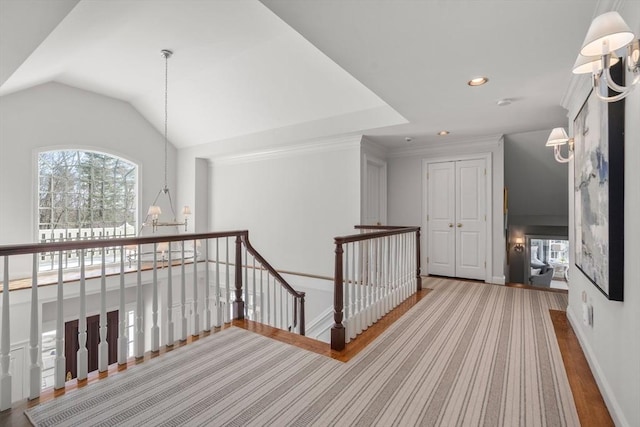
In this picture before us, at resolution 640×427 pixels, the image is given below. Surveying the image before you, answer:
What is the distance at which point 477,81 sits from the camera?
279 cm

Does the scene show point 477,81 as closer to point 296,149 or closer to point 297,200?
point 296,149

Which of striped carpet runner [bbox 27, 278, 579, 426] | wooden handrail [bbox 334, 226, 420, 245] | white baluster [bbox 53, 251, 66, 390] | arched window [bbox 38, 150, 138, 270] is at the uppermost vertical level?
arched window [bbox 38, 150, 138, 270]

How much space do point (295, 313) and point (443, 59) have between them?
10.9ft

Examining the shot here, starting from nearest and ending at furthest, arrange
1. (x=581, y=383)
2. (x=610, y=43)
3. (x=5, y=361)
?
(x=610, y=43) < (x=5, y=361) < (x=581, y=383)

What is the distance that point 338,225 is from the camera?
199 inches

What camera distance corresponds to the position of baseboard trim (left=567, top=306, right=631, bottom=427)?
1.58 meters

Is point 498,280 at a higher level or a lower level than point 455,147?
lower

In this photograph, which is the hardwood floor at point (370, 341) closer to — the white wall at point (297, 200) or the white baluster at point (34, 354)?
the white baluster at point (34, 354)

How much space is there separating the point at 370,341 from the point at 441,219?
11.2ft

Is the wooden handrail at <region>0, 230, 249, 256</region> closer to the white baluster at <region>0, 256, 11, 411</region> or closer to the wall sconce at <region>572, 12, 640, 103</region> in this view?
the white baluster at <region>0, 256, 11, 411</region>

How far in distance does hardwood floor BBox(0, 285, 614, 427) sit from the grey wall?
3.29 meters

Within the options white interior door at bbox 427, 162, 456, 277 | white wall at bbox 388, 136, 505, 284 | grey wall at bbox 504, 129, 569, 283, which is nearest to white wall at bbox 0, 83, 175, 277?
white wall at bbox 388, 136, 505, 284

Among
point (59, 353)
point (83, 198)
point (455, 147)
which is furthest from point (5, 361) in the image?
point (455, 147)

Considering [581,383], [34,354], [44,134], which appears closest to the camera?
[34,354]
